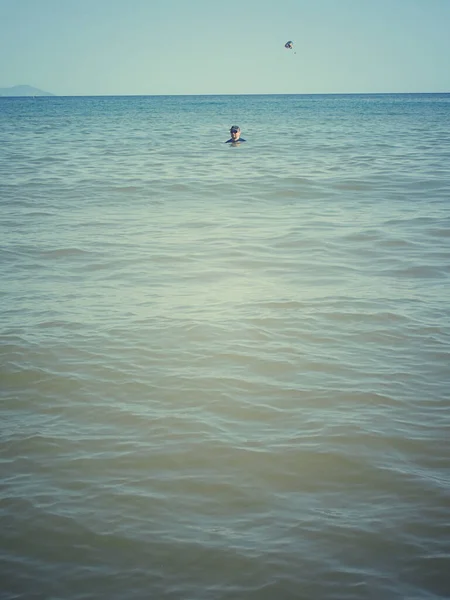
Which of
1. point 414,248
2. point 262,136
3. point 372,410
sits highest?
point 262,136

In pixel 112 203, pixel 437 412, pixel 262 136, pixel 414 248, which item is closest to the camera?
pixel 437 412

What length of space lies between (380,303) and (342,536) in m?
3.84

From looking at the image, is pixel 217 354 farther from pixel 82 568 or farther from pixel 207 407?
pixel 82 568

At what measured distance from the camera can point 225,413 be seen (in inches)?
177

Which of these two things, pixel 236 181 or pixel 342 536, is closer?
pixel 342 536

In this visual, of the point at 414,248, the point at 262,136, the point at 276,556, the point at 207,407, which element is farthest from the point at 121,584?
the point at 262,136

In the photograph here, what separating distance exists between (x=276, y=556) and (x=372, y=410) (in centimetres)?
170

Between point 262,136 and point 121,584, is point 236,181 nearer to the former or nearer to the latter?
point 121,584

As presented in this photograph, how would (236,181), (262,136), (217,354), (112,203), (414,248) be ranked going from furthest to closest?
(262,136) → (236,181) → (112,203) → (414,248) → (217,354)

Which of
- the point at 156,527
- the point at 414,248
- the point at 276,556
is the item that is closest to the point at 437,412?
the point at 276,556

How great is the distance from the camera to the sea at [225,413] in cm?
314

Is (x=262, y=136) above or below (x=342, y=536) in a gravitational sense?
above

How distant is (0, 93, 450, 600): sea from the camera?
3.14m

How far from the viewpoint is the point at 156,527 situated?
3365 millimetres
